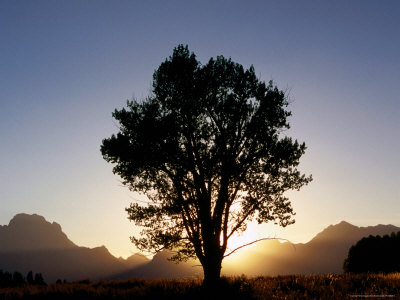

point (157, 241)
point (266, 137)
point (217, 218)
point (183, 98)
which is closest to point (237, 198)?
point (217, 218)

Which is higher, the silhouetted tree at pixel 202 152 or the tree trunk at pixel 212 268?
the silhouetted tree at pixel 202 152

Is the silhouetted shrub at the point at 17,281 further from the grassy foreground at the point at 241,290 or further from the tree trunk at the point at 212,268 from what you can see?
the tree trunk at the point at 212,268

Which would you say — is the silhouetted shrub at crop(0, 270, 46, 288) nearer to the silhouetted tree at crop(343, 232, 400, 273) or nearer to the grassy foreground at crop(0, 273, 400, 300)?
the grassy foreground at crop(0, 273, 400, 300)

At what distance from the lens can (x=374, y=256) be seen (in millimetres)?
49969

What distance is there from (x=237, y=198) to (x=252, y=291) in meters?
6.27

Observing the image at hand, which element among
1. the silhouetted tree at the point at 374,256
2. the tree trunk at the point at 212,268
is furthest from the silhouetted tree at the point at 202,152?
the silhouetted tree at the point at 374,256

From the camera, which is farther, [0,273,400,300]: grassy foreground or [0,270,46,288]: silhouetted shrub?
[0,270,46,288]: silhouetted shrub

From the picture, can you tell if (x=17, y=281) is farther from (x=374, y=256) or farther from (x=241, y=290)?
(x=374, y=256)

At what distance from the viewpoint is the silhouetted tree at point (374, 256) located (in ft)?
161

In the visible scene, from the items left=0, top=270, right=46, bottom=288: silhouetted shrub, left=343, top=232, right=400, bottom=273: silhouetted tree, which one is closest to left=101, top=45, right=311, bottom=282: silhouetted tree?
left=0, top=270, right=46, bottom=288: silhouetted shrub

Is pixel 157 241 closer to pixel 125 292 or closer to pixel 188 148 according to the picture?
pixel 125 292

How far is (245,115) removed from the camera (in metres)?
21.9

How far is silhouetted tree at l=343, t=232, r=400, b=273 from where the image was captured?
161 ft

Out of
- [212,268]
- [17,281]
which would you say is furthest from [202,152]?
[17,281]
